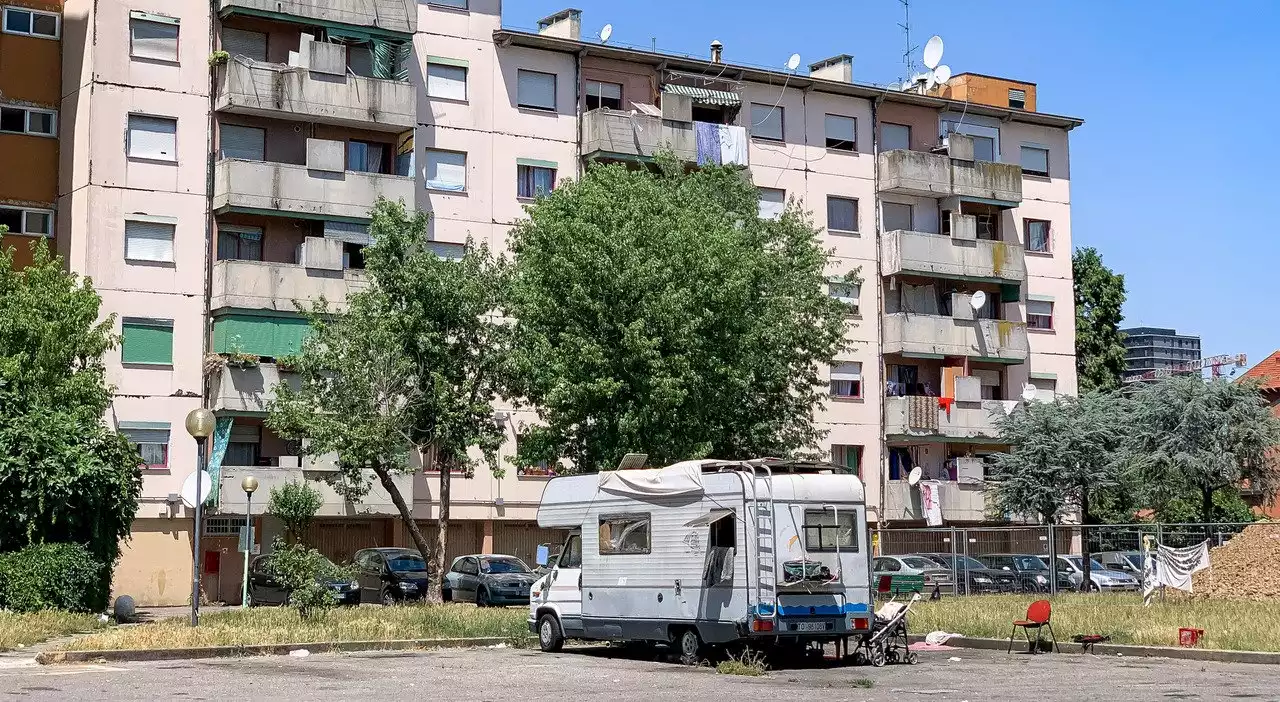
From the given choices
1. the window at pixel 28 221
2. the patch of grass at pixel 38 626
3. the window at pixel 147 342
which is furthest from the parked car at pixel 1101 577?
the window at pixel 28 221

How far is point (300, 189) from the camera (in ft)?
154

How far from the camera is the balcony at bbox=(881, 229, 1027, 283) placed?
57531 mm

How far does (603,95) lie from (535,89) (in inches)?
99.7

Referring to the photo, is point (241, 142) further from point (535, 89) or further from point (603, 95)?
point (603, 95)

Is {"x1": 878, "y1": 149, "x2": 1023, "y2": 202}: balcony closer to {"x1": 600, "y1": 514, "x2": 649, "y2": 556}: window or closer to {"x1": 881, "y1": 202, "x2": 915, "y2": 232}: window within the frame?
{"x1": 881, "y1": 202, "x2": 915, "y2": 232}: window

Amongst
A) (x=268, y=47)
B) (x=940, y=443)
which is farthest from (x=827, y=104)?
(x=268, y=47)

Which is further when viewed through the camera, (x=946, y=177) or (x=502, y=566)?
(x=946, y=177)

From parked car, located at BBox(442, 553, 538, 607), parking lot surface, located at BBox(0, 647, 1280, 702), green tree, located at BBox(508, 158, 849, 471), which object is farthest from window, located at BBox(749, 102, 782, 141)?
parking lot surface, located at BBox(0, 647, 1280, 702)

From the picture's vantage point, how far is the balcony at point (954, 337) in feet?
188

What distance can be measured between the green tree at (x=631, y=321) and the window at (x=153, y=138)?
1185 centimetres

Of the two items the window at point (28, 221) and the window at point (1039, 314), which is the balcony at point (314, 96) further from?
the window at point (1039, 314)

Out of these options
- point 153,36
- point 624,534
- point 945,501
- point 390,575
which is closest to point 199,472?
point 624,534

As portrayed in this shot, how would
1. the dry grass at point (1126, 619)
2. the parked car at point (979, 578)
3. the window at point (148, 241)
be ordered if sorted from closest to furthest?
the dry grass at point (1126, 619) → the parked car at point (979, 578) → the window at point (148, 241)

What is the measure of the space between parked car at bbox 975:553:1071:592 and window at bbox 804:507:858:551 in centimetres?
2282
